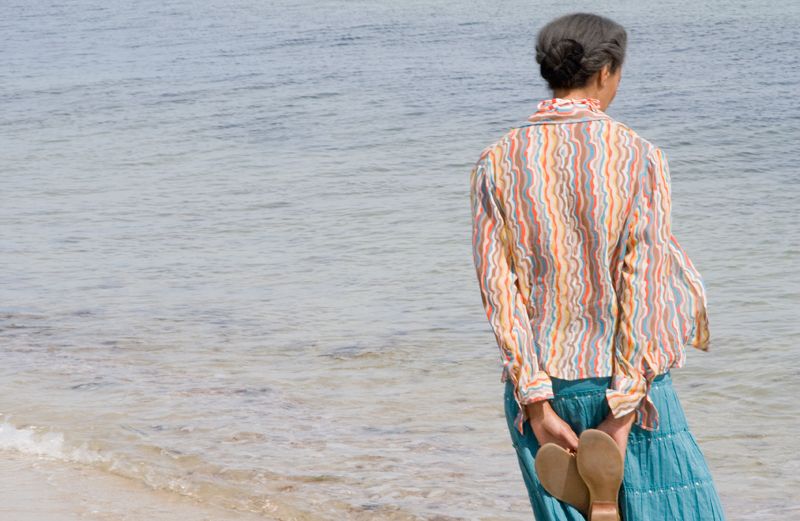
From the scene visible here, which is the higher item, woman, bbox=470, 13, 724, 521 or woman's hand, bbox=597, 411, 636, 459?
woman, bbox=470, 13, 724, 521

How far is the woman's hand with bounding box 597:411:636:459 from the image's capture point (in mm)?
2422

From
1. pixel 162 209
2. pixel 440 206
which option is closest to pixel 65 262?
pixel 162 209

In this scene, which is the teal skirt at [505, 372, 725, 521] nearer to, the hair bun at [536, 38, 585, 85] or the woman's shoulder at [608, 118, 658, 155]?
the woman's shoulder at [608, 118, 658, 155]

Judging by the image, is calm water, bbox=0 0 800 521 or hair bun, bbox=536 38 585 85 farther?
calm water, bbox=0 0 800 521

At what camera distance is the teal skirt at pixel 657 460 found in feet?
8.02

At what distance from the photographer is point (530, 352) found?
2457 mm

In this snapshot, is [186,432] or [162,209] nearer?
[186,432]

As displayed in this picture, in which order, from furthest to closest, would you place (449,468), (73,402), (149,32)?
(149,32)
(73,402)
(449,468)

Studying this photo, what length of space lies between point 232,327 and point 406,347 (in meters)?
1.26

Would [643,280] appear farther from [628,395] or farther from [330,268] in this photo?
[330,268]

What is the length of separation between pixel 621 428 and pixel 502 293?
355 millimetres

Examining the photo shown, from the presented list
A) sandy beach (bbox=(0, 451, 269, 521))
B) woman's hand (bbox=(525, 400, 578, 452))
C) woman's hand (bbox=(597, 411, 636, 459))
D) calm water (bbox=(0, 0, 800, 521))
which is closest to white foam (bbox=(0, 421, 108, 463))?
calm water (bbox=(0, 0, 800, 521))

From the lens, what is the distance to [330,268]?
9133 millimetres

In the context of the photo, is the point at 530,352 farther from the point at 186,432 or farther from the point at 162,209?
the point at 162,209
